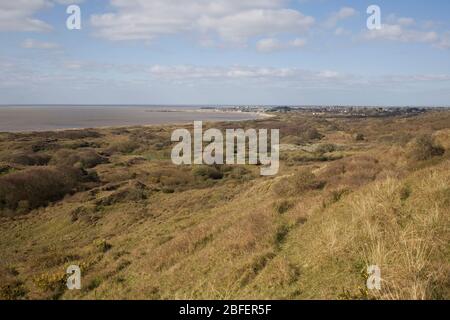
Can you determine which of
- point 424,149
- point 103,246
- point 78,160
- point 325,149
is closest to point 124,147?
point 78,160

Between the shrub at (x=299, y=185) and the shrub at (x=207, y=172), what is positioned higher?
the shrub at (x=299, y=185)

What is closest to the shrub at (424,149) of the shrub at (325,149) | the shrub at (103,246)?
the shrub at (103,246)

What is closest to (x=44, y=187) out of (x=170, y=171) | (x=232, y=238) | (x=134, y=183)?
(x=134, y=183)

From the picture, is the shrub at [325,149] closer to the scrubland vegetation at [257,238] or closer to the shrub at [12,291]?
the scrubland vegetation at [257,238]

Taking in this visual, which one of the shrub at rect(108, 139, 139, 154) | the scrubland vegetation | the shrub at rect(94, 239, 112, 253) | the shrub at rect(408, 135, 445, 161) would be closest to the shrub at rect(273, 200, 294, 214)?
the scrubland vegetation

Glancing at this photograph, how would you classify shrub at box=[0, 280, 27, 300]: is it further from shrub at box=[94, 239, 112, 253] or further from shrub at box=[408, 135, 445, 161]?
shrub at box=[408, 135, 445, 161]
